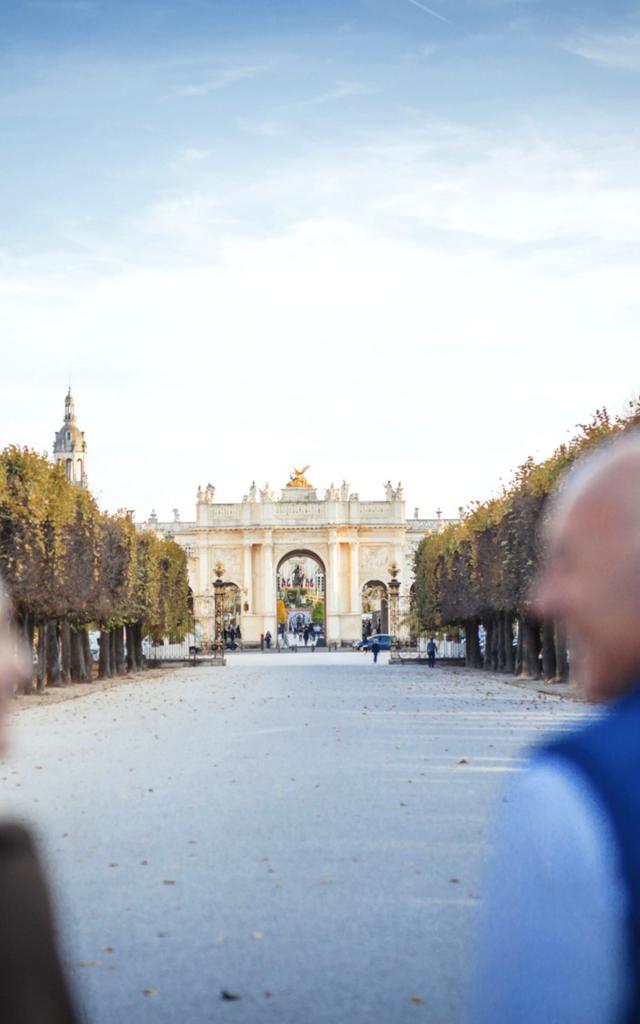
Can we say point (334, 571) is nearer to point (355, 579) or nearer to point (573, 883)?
point (355, 579)

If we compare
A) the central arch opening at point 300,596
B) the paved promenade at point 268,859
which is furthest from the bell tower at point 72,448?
the paved promenade at point 268,859

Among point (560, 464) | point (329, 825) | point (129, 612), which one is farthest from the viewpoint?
point (129, 612)

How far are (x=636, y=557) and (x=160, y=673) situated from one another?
66358 mm

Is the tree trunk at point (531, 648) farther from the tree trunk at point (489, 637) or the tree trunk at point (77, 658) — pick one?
the tree trunk at point (77, 658)

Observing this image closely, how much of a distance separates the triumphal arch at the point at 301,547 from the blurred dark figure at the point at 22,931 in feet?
384

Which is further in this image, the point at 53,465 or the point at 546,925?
the point at 53,465

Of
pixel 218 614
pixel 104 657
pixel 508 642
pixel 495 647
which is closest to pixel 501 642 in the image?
pixel 495 647

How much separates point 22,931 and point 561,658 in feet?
155

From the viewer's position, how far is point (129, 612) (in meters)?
62.5

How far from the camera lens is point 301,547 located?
A: 124438 millimetres

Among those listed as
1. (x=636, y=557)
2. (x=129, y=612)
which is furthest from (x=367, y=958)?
(x=129, y=612)

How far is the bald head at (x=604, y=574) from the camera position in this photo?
2.42 m

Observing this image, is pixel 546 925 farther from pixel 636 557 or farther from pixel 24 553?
pixel 24 553

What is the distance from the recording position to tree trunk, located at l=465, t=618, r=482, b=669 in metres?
71.3
